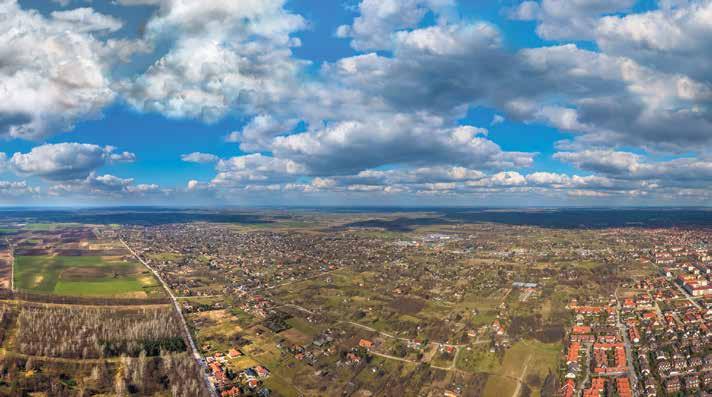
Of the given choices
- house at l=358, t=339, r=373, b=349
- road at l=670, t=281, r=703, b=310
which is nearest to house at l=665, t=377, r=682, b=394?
house at l=358, t=339, r=373, b=349

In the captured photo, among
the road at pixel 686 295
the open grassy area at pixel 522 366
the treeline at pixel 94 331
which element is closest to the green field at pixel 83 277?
the treeline at pixel 94 331

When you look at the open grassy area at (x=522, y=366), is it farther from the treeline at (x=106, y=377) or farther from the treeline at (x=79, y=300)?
the treeline at (x=79, y=300)

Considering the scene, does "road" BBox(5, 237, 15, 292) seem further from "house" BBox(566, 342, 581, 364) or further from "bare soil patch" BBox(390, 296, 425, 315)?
"house" BBox(566, 342, 581, 364)

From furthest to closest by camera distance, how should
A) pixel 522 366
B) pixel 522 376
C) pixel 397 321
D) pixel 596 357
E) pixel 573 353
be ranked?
pixel 397 321 < pixel 573 353 < pixel 596 357 < pixel 522 366 < pixel 522 376

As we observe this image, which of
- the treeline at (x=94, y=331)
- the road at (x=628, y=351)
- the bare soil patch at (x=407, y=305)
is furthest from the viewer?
the bare soil patch at (x=407, y=305)

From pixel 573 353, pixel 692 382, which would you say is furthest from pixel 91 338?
pixel 692 382

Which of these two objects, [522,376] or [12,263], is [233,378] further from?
[12,263]
